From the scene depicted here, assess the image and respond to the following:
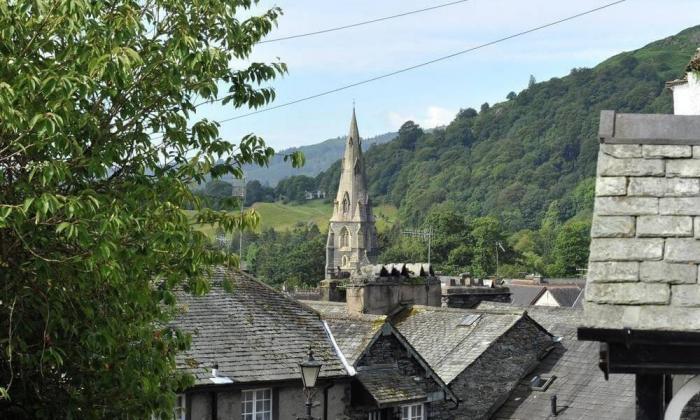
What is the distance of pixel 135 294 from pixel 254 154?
2.17m

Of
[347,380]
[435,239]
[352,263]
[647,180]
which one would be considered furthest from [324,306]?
[352,263]

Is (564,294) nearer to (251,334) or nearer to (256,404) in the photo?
(251,334)

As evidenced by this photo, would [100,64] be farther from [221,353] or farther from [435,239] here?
[435,239]

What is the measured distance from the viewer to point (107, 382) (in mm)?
11703

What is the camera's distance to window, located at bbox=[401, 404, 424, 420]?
2448 centimetres

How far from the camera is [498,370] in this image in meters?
28.9

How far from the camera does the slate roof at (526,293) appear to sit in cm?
8768

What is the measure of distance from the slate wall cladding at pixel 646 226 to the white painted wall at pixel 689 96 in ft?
12.7

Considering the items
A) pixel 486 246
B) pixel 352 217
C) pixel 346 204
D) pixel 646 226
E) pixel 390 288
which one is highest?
pixel 346 204

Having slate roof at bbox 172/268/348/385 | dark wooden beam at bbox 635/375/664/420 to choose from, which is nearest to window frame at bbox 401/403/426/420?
slate roof at bbox 172/268/348/385

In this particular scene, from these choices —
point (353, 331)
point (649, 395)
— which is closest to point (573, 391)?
point (353, 331)

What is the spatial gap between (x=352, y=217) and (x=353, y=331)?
16243 centimetres

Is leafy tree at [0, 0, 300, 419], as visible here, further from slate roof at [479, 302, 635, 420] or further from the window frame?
slate roof at [479, 302, 635, 420]

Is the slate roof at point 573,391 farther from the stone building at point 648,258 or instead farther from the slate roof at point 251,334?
the stone building at point 648,258
